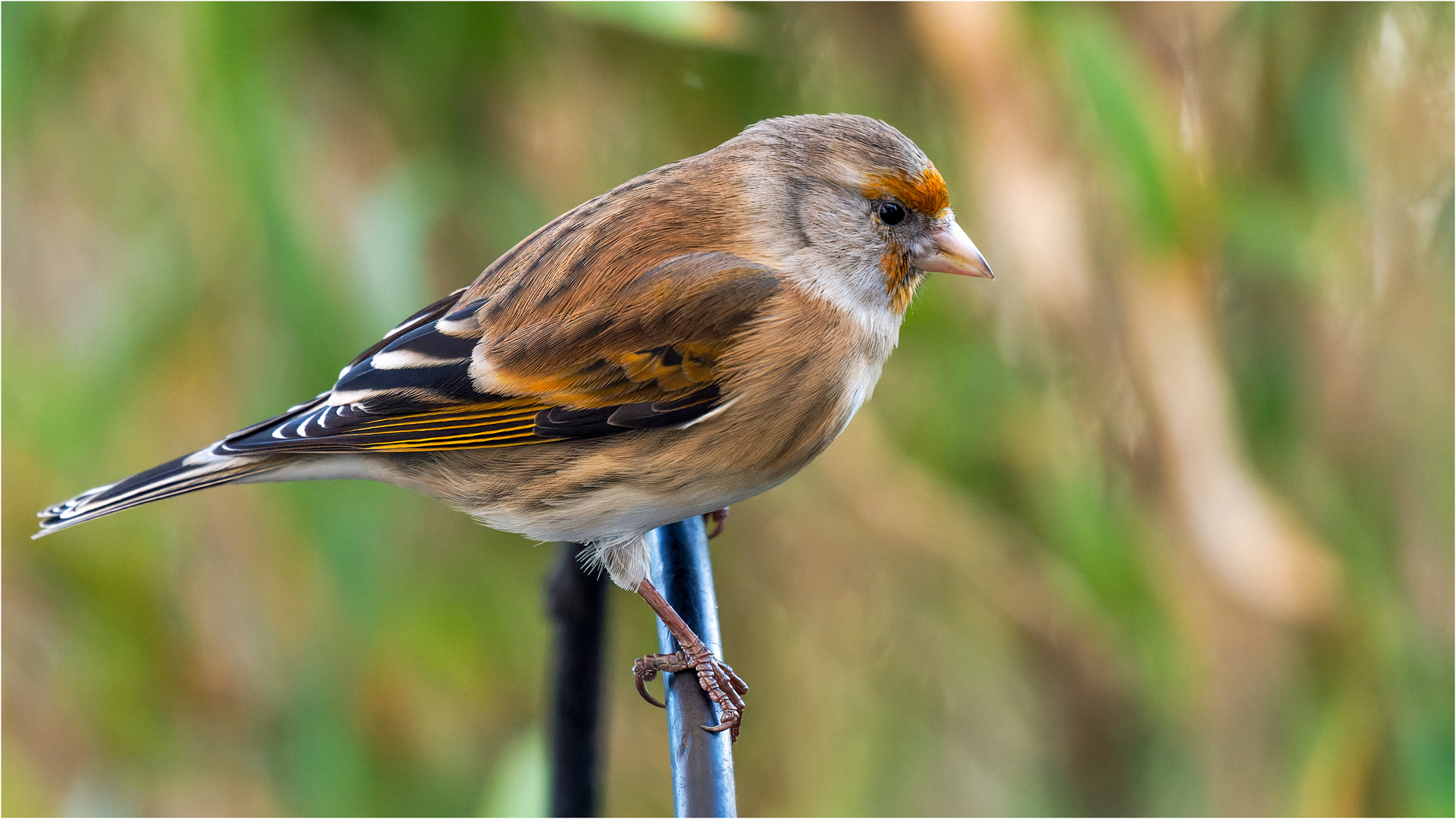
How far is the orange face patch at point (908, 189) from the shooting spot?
1.77 metres

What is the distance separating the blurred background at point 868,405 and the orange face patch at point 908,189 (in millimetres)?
446

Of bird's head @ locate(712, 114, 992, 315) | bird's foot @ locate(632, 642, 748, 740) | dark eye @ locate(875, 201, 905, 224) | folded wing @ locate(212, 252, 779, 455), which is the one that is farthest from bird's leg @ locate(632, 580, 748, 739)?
dark eye @ locate(875, 201, 905, 224)

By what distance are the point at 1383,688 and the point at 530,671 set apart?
4.86 feet

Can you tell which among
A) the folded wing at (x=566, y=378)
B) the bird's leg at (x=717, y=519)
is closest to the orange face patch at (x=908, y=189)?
the folded wing at (x=566, y=378)

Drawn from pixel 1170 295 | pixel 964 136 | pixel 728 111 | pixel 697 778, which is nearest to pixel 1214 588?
pixel 1170 295

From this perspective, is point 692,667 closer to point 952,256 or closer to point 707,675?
point 707,675

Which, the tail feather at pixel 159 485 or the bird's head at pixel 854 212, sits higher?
the bird's head at pixel 854 212

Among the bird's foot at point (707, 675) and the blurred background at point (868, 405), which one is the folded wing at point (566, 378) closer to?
the bird's foot at point (707, 675)

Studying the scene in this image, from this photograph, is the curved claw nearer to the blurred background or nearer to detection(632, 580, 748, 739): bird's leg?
detection(632, 580, 748, 739): bird's leg

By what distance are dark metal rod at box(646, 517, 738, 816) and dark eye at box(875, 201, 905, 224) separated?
0.47 metres

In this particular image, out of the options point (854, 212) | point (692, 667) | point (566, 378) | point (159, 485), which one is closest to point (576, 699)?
point (692, 667)

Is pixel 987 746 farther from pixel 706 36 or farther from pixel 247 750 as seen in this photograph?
pixel 706 36

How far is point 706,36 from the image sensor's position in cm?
190

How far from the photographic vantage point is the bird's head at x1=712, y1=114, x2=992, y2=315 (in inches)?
69.7
